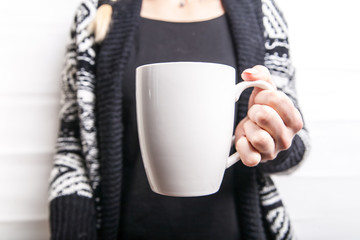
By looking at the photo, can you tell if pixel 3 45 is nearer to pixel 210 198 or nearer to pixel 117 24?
pixel 117 24

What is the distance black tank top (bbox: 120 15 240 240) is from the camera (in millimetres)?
526

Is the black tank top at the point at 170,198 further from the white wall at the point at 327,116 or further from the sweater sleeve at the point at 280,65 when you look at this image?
the white wall at the point at 327,116

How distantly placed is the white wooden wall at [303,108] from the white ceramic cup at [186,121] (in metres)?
0.44

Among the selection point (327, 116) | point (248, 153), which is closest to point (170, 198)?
point (248, 153)

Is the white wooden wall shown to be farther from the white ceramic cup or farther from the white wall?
the white ceramic cup

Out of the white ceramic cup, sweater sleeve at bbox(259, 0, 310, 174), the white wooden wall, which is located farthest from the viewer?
the white wooden wall

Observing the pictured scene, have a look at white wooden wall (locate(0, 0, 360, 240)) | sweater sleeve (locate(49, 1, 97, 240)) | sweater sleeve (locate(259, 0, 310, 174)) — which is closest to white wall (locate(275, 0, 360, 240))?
white wooden wall (locate(0, 0, 360, 240))

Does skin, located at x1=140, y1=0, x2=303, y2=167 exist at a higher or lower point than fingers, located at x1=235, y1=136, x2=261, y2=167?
higher

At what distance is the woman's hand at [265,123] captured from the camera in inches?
11.4

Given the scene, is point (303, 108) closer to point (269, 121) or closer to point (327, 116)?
point (327, 116)

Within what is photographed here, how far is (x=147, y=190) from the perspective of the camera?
1.74 feet

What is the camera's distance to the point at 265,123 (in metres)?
0.29

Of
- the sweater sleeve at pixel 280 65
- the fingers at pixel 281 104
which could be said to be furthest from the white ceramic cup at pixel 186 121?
the sweater sleeve at pixel 280 65

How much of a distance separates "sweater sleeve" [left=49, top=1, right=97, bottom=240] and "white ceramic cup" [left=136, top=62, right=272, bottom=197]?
26cm
